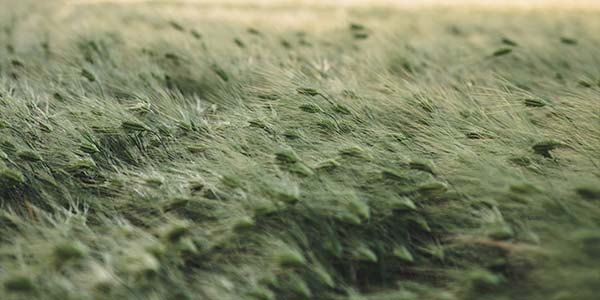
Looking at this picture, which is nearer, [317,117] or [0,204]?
[0,204]

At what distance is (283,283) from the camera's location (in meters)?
1.64

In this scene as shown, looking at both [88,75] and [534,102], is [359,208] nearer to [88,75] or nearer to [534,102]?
[534,102]

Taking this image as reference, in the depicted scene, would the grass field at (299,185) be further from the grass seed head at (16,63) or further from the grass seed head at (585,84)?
the grass seed head at (16,63)

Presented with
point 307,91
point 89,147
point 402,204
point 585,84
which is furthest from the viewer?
point 585,84

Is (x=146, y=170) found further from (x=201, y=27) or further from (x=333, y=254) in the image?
(x=201, y=27)

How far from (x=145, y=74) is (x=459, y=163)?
57.5 inches

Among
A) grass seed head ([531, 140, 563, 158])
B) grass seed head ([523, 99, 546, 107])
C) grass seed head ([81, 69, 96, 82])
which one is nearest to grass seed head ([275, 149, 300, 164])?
grass seed head ([531, 140, 563, 158])

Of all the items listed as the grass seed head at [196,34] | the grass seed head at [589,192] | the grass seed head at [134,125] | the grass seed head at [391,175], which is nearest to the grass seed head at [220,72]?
the grass seed head at [196,34]

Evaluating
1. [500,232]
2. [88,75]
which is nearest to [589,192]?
[500,232]

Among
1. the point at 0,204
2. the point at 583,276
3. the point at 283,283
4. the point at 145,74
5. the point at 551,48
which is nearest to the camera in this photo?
the point at 583,276

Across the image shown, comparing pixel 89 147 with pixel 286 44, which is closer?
pixel 89 147

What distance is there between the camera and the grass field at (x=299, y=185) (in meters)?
1.58

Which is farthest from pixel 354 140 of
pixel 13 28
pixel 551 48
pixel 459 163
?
pixel 13 28

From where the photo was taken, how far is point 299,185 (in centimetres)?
182
